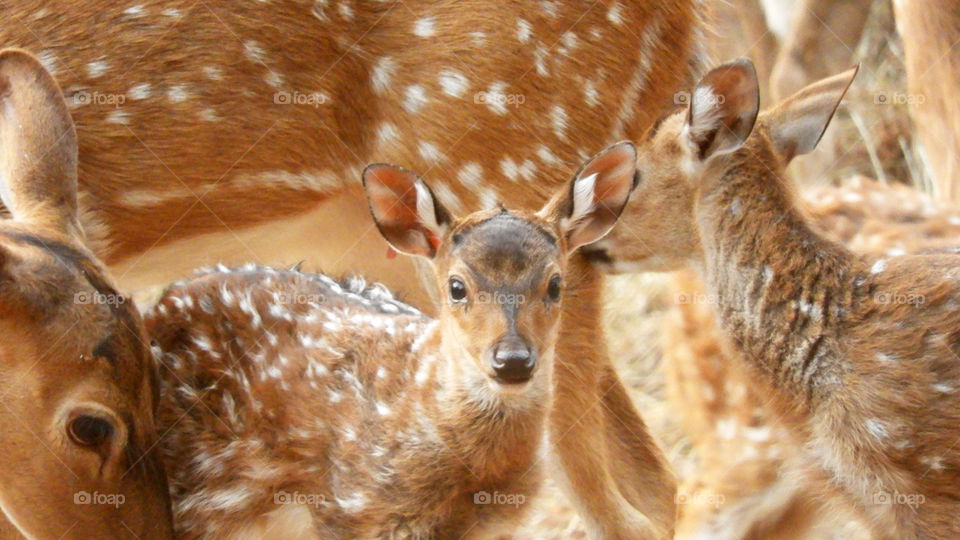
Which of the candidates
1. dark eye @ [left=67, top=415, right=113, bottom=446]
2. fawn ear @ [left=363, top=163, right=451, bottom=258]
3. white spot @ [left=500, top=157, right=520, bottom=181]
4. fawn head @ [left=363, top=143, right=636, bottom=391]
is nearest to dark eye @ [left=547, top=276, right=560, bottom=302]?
fawn head @ [left=363, top=143, right=636, bottom=391]

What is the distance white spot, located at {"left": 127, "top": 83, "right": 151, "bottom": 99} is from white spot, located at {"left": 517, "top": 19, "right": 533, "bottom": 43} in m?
1.13

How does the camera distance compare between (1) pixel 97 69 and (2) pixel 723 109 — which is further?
(1) pixel 97 69

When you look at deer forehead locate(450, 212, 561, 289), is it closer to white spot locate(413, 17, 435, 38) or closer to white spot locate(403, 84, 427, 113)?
white spot locate(403, 84, 427, 113)

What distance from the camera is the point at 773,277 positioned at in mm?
4918

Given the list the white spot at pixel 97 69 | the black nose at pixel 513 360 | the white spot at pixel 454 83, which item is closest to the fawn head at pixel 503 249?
the black nose at pixel 513 360

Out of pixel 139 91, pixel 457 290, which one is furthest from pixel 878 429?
pixel 139 91

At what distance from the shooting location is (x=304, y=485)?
15.6 feet

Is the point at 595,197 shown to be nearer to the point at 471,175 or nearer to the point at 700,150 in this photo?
the point at 700,150

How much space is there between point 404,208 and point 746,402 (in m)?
1.68

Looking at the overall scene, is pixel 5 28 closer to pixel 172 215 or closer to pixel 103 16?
pixel 103 16

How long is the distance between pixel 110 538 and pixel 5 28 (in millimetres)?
1602

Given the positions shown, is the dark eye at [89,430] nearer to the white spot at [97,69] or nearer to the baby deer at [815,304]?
the white spot at [97,69]

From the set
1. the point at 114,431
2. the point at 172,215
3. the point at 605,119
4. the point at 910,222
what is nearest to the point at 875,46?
the point at 910,222

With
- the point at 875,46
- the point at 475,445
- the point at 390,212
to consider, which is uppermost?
the point at 390,212
